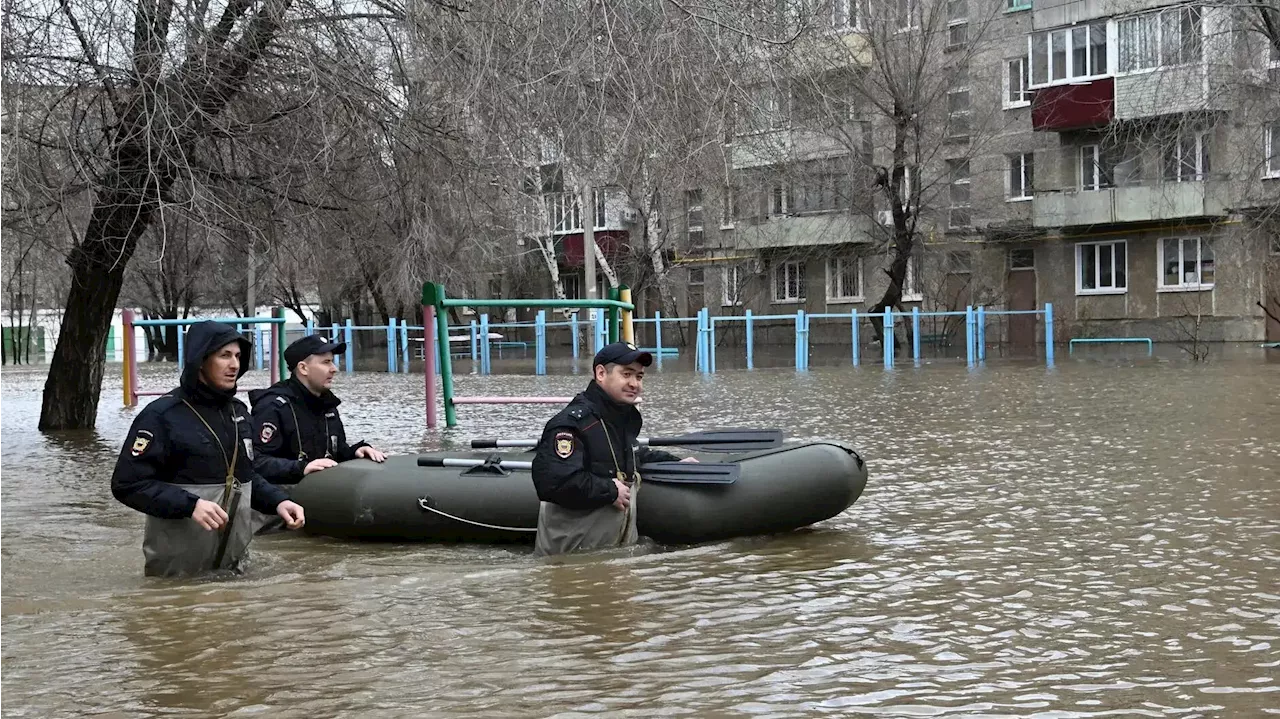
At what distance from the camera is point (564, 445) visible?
7609 mm

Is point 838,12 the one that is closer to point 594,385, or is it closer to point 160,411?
point 594,385

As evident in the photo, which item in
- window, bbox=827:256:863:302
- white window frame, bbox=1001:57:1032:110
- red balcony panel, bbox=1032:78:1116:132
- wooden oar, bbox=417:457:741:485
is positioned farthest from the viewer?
window, bbox=827:256:863:302

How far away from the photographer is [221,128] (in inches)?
451

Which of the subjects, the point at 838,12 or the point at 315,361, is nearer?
the point at 315,361

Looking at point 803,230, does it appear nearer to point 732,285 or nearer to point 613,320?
point 732,285

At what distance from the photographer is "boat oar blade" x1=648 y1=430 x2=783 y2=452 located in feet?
30.1

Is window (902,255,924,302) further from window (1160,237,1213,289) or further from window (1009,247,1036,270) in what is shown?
window (1160,237,1213,289)

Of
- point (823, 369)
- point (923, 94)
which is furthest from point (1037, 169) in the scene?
point (823, 369)

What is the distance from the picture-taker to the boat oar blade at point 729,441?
30.1ft

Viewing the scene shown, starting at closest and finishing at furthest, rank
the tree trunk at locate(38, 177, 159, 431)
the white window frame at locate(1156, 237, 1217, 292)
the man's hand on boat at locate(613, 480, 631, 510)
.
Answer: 1. the man's hand on boat at locate(613, 480, 631, 510)
2. the tree trunk at locate(38, 177, 159, 431)
3. the white window frame at locate(1156, 237, 1217, 292)

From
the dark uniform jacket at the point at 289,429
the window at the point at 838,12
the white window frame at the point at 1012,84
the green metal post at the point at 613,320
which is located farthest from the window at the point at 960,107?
the dark uniform jacket at the point at 289,429

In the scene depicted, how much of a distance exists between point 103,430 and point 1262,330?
28649mm

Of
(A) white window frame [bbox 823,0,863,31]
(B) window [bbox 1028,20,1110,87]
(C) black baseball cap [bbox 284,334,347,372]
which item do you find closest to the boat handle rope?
(C) black baseball cap [bbox 284,334,347,372]

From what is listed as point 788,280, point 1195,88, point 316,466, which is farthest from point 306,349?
point 788,280
